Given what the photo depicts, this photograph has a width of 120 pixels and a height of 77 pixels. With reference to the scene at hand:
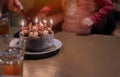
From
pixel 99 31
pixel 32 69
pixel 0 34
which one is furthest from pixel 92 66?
pixel 99 31

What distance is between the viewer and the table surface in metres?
1.20

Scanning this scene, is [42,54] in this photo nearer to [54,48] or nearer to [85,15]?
[54,48]

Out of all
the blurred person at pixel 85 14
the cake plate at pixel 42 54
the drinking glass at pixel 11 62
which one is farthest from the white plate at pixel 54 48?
the blurred person at pixel 85 14

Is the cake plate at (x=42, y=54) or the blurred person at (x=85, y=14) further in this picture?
the blurred person at (x=85, y=14)

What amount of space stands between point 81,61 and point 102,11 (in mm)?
529

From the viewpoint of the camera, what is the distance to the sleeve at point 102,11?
1741 millimetres

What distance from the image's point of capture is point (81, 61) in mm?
1318

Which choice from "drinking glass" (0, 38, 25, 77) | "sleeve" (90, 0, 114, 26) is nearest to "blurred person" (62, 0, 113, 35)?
"sleeve" (90, 0, 114, 26)

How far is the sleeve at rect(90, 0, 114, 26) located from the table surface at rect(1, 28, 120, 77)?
184 millimetres

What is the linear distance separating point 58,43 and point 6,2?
79cm

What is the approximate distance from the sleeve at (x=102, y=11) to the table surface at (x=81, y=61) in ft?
0.61

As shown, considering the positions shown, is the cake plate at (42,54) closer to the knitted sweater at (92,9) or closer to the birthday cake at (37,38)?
the birthday cake at (37,38)

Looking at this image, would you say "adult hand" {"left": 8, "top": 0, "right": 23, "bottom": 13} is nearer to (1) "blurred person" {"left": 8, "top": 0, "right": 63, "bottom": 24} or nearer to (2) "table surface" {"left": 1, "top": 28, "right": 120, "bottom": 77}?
(1) "blurred person" {"left": 8, "top": 0, "right": 63, "bottom": 24}

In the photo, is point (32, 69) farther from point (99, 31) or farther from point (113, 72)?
point (99, 31)
